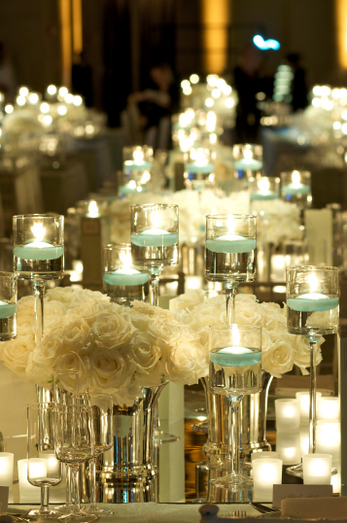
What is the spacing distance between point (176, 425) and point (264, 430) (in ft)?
0.86

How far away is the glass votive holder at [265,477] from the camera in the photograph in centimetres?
161

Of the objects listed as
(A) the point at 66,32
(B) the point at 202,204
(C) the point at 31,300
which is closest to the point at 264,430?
(C) the point at 31,300

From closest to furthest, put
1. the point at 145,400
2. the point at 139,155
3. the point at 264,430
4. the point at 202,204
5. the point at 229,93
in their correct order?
the point at 145,400, the point at 264,430, the point at 202,204, the point at 139,155, the point at 229,93

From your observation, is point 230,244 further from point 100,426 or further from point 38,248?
point 100,426

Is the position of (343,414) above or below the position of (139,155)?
below

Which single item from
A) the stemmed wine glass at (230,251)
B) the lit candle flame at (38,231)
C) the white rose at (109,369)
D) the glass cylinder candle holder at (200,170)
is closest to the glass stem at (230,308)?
the stemmed wine glass at (230,251)

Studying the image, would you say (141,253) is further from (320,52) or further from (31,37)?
(320,52)

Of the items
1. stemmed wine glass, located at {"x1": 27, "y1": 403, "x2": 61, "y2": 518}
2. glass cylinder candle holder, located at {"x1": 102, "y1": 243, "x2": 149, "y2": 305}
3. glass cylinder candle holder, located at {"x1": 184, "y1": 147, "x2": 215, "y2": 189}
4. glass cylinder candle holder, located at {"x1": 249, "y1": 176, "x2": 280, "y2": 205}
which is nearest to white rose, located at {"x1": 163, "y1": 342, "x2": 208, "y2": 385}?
stemmed wine glass, located at {"x1": 27, "y1": 403, "x2": 61, "y2": 518}

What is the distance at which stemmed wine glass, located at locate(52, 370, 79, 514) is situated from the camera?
4.79ft

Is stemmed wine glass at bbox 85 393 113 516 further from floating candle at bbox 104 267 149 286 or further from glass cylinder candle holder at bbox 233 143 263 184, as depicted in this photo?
glass cylinder candle holder at bbox 233 143 263 184

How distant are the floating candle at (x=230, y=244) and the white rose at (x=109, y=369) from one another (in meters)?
0.40

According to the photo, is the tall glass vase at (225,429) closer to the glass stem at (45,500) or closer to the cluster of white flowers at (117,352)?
the cluster of white flowers at (117,352)

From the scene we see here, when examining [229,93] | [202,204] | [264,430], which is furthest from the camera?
[229,93]

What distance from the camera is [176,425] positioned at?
2027mm
